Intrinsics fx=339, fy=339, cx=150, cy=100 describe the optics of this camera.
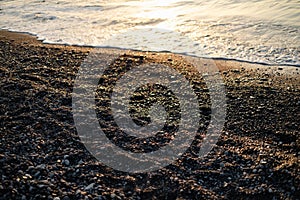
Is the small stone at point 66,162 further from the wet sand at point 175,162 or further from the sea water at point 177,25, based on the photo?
the sea water at point 177,25

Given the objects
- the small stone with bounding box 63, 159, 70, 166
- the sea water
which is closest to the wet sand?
the small stone with bounding box 63, 159, 70, 166

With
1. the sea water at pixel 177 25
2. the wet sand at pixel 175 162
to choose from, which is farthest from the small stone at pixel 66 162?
the sea water at pixel 177 25

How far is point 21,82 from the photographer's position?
350 cm

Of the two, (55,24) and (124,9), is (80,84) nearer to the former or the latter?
(55,24)

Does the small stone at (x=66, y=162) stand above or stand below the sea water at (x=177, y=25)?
below

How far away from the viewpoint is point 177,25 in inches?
207

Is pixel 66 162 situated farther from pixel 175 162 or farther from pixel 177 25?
pixel 177 25

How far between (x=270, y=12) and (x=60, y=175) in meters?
4.44

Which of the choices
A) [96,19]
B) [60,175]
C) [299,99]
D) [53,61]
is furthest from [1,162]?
[96,19]

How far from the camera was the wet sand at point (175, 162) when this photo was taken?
2188 mm

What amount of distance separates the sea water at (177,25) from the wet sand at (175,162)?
78 centimetres

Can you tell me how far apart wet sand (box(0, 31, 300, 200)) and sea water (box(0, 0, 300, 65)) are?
777 millimetres

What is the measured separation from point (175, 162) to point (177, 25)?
3262 mm

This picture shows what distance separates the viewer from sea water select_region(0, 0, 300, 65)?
4371 millimetres
